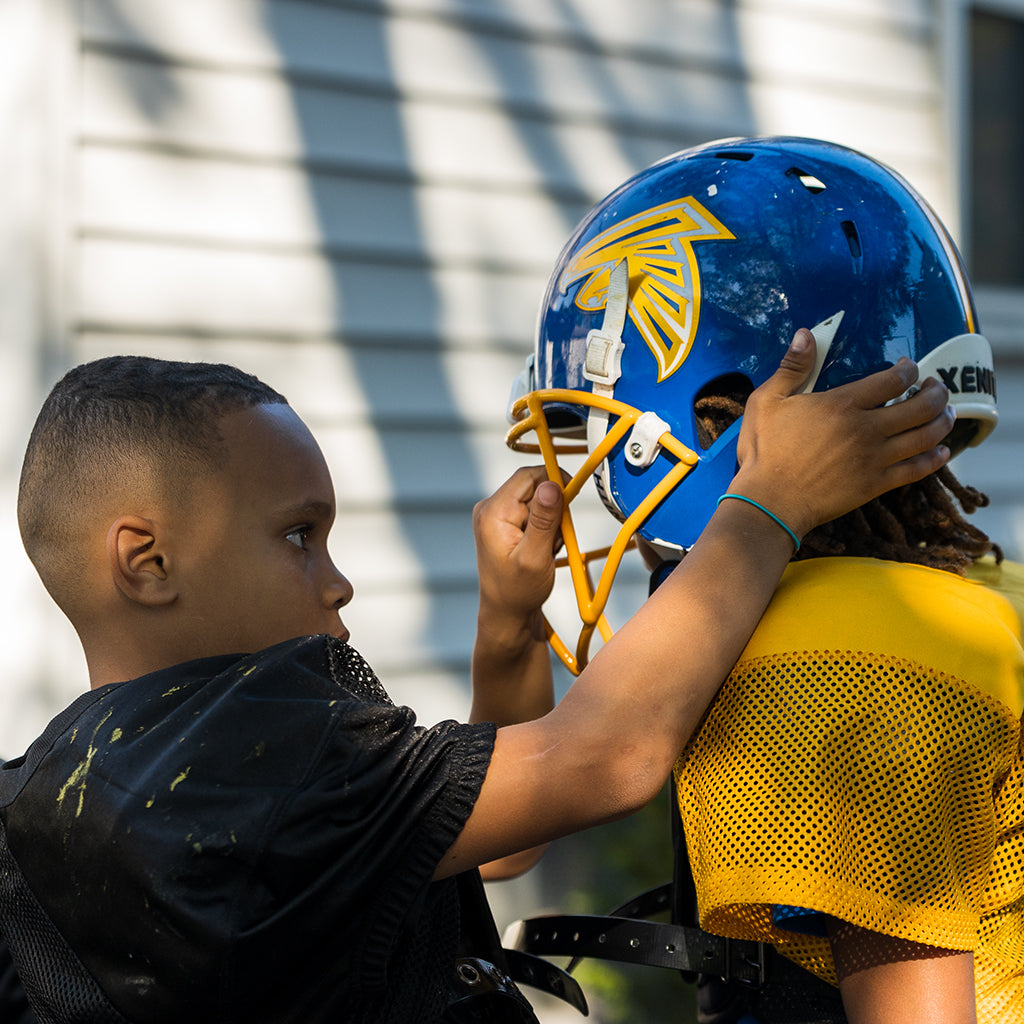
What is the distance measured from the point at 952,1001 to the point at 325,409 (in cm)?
290

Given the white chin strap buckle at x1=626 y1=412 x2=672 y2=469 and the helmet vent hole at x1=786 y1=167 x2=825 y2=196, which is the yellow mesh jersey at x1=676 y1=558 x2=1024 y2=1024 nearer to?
the white chin strap buckle at x1=626 y1=412 x2=672 y2=469

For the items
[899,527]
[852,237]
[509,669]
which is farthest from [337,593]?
[852,237]

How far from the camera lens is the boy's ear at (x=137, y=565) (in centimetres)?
166

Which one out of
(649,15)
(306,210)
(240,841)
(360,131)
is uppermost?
(649,15)

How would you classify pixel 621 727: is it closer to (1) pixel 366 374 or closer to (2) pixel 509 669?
(2) pixel 509 669

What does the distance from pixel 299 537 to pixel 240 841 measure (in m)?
0.51

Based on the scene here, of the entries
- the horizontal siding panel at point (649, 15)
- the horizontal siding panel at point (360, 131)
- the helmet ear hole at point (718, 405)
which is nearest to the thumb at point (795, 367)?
the helmet ear hole at point (718, 405)

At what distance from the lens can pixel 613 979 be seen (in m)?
3.99

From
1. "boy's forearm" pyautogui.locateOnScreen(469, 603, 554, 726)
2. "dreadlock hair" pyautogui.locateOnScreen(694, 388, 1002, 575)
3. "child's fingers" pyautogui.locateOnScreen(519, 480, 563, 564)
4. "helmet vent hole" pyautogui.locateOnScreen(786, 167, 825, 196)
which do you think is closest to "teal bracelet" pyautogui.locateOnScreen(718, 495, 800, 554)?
"dreadlock hair" pyautogui.locateOnScreen(694, 388, 1002, 575)

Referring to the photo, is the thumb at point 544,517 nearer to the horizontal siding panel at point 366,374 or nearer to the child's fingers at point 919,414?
the child's fingers at point 919,414

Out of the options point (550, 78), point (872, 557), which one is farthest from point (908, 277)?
point (550, 78)

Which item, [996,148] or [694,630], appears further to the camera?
[996,148]

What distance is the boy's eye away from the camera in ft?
5.71

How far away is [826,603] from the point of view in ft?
5.00
